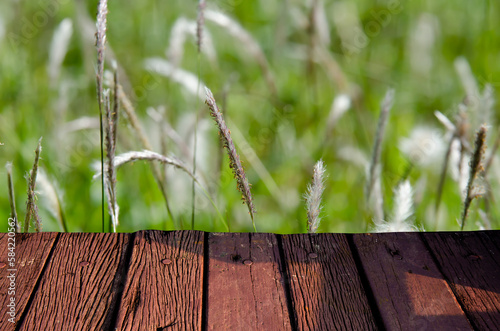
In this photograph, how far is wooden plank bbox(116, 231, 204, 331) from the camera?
33.4 inches

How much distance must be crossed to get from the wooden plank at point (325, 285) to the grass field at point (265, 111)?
288 millimetres

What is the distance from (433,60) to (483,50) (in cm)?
29

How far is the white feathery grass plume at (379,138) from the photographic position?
124 centimetres

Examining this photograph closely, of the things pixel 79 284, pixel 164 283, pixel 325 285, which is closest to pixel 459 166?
pixel 325 285

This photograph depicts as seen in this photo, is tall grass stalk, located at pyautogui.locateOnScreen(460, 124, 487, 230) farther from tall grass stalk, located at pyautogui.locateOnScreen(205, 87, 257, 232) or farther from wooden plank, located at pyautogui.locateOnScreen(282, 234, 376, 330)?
tall grass stalk, located at pyautogui.locateOnScreen(205, 87, 257, 232)

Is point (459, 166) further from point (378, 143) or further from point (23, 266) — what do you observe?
point (23, 266)

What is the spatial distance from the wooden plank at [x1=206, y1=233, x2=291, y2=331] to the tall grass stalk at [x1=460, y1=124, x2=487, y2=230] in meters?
0.43

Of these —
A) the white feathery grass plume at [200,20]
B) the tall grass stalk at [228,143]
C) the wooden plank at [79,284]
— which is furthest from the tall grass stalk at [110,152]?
the white feathery grass plume at [200,20]

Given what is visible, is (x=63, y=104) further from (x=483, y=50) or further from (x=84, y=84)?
(x=483, y=50)

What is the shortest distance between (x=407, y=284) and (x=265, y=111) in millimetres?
1422

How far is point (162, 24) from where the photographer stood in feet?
8.57

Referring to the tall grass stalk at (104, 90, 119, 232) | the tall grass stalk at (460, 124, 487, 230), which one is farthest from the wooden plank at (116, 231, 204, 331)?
the tall grass stalk at (460, 124, 487, 230)

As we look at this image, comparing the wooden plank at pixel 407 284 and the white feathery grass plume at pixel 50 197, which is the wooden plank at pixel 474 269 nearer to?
the wooden plank at pixel 407 284

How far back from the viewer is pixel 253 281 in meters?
0.94
